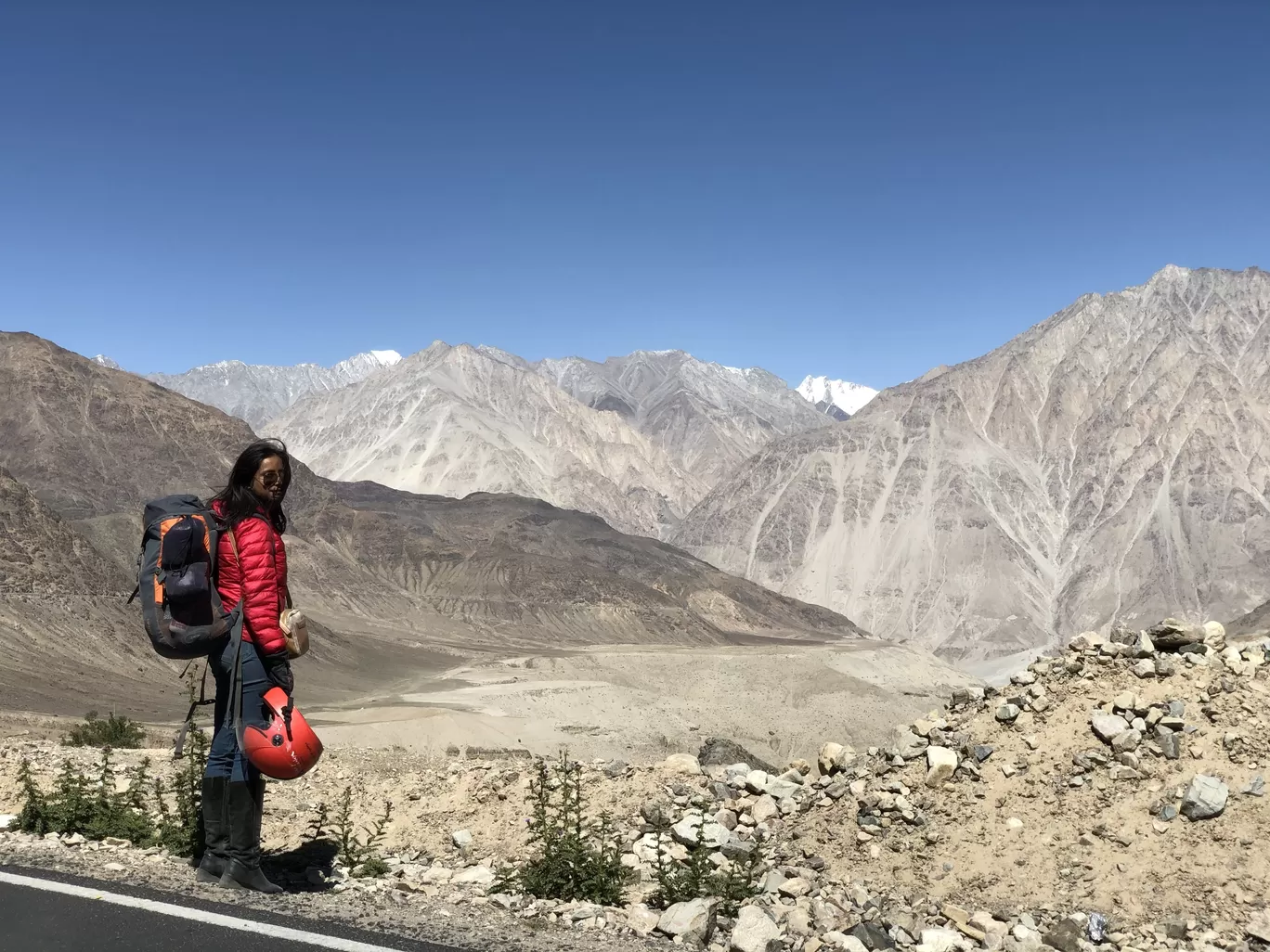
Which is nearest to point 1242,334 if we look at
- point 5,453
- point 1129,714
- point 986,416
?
point 986,416

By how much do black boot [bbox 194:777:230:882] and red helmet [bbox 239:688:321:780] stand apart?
0.29m

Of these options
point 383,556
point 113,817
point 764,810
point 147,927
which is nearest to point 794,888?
point 764,810

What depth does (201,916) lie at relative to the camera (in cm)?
472

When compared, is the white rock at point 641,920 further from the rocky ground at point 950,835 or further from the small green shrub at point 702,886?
the small green shrub at point 702,886

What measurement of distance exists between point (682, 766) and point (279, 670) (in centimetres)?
632

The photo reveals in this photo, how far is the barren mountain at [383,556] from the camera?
9400 centimetres

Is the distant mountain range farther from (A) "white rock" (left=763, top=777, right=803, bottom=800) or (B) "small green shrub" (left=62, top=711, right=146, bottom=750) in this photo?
(A) "white rock" (left=763, top=777, right=803, bottom=800)

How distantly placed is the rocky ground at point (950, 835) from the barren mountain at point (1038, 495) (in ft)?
442

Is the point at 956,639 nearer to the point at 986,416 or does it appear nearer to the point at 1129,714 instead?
the point at 986,416

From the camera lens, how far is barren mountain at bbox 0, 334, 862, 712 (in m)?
94.0

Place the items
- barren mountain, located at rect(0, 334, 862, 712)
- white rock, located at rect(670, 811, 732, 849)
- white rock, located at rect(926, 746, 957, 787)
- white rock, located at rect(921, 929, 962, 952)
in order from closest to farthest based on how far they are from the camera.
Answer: white rock, located at rect(921, 929, 962, 952) → white rock, located at rect(670, 811, 732, 849) → white rock, located at rect(926, 746, 957, 787) → barren mountain, located at rect(0, 334, 862, 712)

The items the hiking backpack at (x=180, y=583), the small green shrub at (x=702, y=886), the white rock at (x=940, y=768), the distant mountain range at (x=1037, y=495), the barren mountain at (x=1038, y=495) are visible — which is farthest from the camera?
the barren mountain at (x=1038, y=495)

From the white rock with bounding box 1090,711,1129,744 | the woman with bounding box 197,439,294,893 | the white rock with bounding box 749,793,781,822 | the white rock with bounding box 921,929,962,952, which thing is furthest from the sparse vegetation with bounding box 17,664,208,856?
the white rock with bounding box 1090,711,1129,744

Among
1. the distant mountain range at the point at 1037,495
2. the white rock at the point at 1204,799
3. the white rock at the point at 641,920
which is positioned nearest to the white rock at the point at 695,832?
the white rock at the point at 641,920
